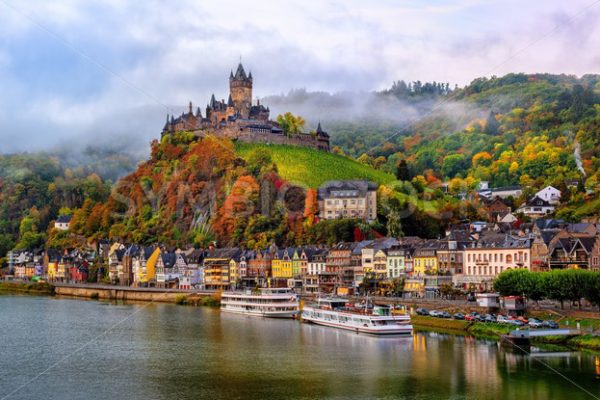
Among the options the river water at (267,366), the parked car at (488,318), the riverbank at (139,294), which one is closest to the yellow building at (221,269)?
the riverbank at (139,294)

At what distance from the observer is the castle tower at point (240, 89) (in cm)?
15175

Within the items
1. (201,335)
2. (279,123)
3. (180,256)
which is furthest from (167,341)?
(279,123)

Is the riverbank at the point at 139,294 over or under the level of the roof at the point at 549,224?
under

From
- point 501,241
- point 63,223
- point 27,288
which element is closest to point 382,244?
point 501,241

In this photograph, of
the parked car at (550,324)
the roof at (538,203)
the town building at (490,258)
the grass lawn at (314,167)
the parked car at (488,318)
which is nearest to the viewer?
the parked car at (550,324)

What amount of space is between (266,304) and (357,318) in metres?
14.8

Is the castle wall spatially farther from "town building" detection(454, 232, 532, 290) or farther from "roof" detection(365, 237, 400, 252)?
"town building" detection(454, 232, 532, 290)

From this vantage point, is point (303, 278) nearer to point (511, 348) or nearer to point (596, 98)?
point (511, 348)

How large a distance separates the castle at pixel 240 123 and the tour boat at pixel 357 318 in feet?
241

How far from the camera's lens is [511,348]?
47719 mm

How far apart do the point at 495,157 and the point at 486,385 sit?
112502 mm

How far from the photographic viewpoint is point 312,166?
126m

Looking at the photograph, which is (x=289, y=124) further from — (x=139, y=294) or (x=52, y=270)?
(x=139, y=294)

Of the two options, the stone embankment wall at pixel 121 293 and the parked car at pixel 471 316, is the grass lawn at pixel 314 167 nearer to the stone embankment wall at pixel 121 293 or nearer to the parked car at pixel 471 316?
the stone embankment wall at pixel 121 293
